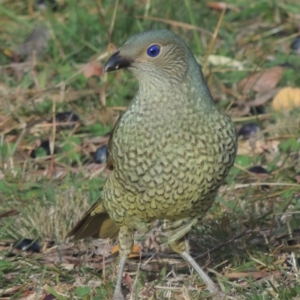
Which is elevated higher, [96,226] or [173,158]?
[173,158]

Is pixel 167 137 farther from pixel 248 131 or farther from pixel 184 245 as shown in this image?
pixel 248 131

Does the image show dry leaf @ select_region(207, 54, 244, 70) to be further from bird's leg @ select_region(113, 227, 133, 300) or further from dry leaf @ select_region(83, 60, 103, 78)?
bird's leg @ select_region(113, 227, 133, 300)

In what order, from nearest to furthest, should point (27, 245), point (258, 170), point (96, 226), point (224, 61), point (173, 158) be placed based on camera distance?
point (173, 158), point (96, 226), point (27, 245), point (258, 170), point (224, 61)

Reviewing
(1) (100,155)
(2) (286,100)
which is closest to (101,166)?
(1) (100,155)

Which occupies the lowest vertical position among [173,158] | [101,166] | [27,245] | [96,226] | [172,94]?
[101,166]

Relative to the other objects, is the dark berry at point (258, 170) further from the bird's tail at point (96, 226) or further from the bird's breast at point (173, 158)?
the bird's breast at point (173, 158)

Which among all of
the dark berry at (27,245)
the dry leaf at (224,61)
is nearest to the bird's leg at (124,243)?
the dark berry at (27,245)

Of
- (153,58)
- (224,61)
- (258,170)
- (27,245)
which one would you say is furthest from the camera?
(224,61)
